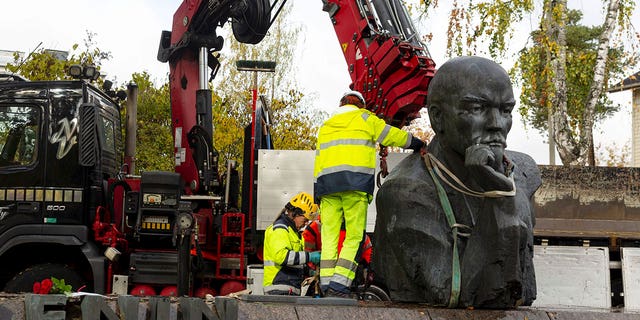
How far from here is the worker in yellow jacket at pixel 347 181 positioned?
283 inches

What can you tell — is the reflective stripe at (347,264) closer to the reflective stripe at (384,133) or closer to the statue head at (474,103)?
the reflective stripe at (384,133)

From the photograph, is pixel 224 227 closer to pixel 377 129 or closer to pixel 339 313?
pixel 377 129

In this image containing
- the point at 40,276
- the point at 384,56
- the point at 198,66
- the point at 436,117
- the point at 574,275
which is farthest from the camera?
the point at 198,66

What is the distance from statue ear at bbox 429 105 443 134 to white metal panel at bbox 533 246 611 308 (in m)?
5.59

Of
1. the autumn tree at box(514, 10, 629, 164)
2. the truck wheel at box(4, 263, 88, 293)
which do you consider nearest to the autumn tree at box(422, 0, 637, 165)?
the autumn tree at box(514, 10, 629, 164)

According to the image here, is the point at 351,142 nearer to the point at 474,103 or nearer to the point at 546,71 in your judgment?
the point at 474,103

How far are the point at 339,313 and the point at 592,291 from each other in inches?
255

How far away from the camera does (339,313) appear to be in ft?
18.2

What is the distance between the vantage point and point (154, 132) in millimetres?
31219

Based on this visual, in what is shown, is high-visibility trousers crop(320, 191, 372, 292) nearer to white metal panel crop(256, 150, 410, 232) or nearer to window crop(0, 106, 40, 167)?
white metal panel crop(256, 150, 410, 232)

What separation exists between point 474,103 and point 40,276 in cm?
688

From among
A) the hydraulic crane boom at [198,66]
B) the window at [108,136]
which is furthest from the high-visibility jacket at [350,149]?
the hydraulic crane boom at [198,66]

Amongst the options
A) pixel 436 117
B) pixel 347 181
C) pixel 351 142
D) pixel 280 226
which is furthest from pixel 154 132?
pixel 436 117

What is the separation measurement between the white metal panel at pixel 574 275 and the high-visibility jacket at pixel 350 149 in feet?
15.1
